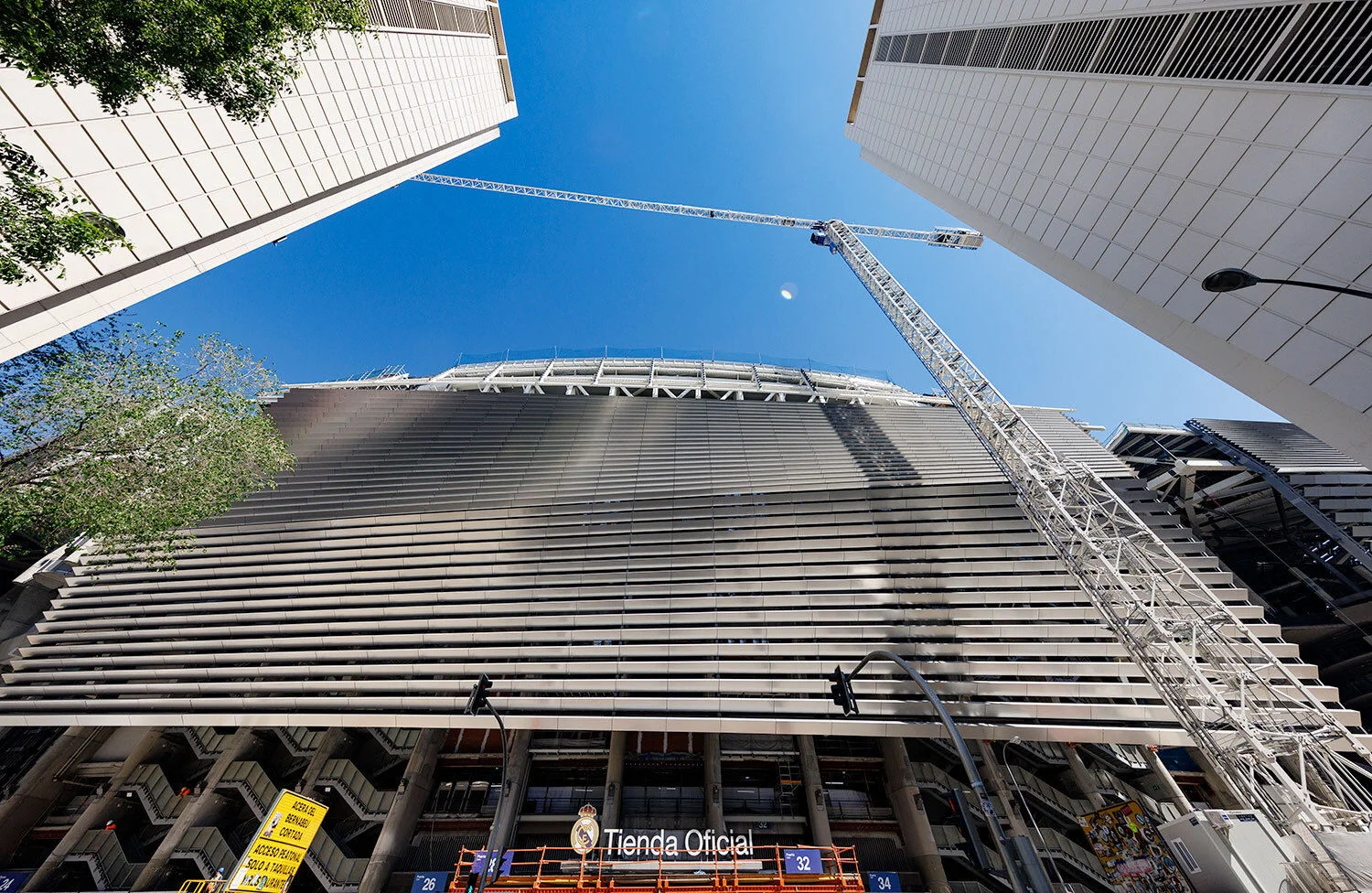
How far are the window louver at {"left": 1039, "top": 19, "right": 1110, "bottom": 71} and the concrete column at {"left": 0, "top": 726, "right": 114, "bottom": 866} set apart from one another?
40400 mm

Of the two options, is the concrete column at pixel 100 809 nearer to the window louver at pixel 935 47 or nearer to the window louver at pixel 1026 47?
the window louver at pixel 1026 47

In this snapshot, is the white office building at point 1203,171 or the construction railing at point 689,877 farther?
the construction railing at point 689,877

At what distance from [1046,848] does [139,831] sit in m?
35.4

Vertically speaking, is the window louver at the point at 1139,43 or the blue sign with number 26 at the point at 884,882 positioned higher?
the window louver at the point at 1139,43

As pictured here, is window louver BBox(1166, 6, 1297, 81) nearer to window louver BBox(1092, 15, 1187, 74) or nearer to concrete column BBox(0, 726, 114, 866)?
window louver BBox(1092, 15, 1187, 74)

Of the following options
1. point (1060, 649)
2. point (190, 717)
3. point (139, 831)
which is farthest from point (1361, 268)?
point (139, 831)

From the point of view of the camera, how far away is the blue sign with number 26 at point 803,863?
12.1m

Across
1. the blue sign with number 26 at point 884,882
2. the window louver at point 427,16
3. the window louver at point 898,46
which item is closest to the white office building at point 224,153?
the window louver at point 427,16

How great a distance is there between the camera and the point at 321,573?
17422mm

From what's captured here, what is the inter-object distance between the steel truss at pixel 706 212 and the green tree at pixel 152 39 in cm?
4831

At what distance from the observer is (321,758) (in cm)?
1756

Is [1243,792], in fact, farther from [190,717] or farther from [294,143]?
[294,143]

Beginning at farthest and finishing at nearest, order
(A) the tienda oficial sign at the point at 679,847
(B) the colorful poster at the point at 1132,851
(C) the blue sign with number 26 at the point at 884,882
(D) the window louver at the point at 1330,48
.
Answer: (C) the blue sign with number 26 at the point at 884,882 < (B) the colorful poster at the point at 1132,851 < (A) the tienda oficial sign at the point at 679,847 < (D) the window louver at the point at 1330,48

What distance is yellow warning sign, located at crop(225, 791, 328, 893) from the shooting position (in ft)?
32.7
